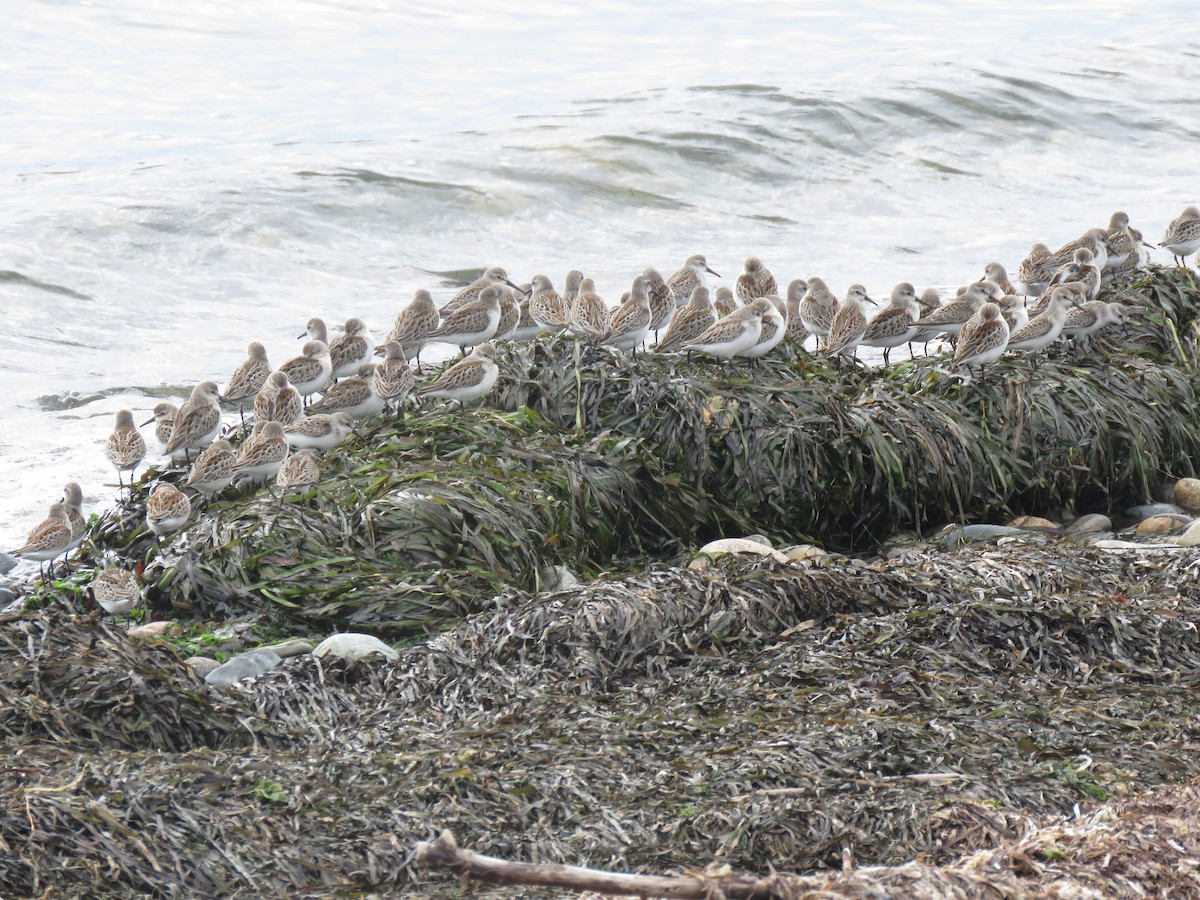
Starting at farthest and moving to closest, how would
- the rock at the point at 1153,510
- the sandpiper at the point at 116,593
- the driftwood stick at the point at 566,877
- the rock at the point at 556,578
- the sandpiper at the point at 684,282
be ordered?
the sandpiper at the point at 684,282
the rock at the point at 1153,510
the rock at the point at 556,578
the sandpiper at the point at 116,593
the driftwood stick at the point at 566,877

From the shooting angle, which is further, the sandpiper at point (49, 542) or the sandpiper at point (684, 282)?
the sandpiper at point (684, 282)

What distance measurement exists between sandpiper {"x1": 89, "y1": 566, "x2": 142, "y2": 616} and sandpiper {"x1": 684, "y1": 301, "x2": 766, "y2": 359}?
2.99 meters

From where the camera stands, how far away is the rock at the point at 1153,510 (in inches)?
251

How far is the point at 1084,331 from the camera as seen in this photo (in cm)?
728

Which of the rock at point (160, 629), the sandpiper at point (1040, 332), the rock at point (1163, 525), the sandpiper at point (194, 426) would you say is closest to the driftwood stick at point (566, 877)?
the rock at point (160, 629)

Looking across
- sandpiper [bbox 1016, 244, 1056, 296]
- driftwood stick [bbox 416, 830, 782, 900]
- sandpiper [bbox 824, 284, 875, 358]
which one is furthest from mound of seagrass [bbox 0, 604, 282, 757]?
sandpiper [bbox 1016, 244, 1056, 296]

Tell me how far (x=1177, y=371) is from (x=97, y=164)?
1364cm

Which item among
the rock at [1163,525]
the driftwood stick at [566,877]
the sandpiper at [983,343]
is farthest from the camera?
the sandpiper at [983,343]

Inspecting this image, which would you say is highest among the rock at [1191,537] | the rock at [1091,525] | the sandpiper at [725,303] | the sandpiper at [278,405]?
the sandpiper at [725,303]

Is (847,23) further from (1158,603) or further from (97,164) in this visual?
(1158,603)

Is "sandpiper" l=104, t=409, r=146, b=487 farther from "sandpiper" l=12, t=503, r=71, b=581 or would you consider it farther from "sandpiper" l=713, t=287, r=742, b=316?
"sandpiper" l=713, t=287, r=742, b=316

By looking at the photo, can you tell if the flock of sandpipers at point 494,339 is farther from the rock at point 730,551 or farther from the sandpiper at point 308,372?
the rock at point 730,551

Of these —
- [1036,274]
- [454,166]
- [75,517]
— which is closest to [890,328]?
[1036,274]

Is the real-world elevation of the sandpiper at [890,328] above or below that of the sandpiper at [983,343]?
below
